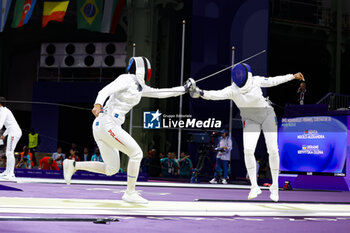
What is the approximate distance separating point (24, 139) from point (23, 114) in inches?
87.9

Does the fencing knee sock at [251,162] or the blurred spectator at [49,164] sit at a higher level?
the fencing knee sock at [251,162]

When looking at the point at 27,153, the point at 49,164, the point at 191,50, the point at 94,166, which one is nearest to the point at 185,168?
the point at 49,164

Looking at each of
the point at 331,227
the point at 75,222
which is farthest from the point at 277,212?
the point at 75,222

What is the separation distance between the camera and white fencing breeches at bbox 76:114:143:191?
5746mm

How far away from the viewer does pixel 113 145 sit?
5820 mm

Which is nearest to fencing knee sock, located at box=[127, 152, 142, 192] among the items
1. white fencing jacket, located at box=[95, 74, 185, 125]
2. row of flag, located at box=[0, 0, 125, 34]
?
white fencing jacket, located at box=[95, 74, 185, 125]

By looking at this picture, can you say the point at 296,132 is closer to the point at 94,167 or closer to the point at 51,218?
the point at 94,167

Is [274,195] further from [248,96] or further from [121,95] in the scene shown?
[121,95]

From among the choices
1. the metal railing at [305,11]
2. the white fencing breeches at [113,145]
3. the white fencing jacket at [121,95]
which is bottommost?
the white fencing breeches at [113,145]

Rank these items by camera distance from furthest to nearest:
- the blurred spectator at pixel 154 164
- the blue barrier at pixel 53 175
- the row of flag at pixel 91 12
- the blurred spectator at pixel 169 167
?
the row of flag at pixel 91 12 < the blurred spectator at pixel 154 164 < the blurred spectator at pixel 169 167 < the blue barrier at pixel 53 175

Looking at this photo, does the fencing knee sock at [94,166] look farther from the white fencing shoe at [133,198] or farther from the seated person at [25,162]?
the seated person at [25,162]

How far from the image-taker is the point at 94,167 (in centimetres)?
601

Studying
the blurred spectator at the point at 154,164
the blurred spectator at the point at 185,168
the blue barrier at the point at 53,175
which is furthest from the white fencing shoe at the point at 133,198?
the blurred spectator at the point at 154,164

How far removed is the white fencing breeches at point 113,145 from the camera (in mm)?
5746
